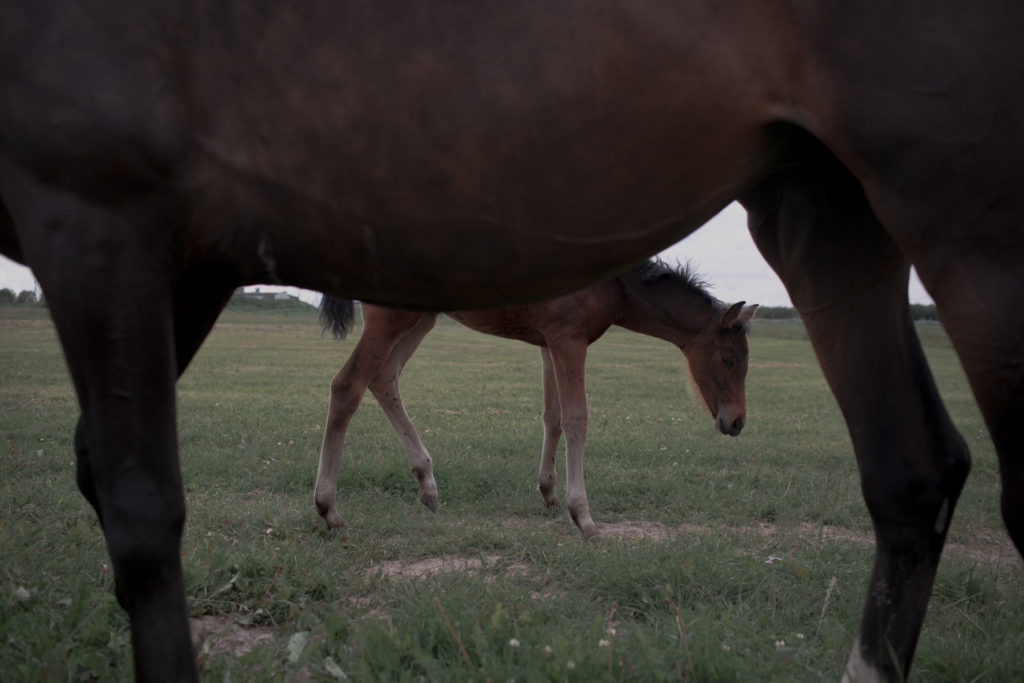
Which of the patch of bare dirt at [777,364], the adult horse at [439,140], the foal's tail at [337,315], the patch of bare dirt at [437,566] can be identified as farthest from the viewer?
the patch of bare dirt at [777,364]

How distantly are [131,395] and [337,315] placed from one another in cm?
426

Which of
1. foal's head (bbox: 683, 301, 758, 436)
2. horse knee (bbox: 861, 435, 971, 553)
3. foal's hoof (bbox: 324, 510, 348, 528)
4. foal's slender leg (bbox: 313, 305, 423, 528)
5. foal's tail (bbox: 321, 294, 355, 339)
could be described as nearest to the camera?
horse knee (bbox: 861, 435, 971, 553)

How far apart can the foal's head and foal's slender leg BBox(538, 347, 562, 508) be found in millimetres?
1144

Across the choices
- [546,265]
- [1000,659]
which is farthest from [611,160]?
[1000,659]

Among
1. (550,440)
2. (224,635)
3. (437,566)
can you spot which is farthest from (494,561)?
(550,440)

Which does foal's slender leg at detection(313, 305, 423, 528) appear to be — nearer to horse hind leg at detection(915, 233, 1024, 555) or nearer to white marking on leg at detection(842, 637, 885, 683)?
white marking on leg at detection(842, 637, 885, 683)

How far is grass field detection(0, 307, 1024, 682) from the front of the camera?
83.5 inches

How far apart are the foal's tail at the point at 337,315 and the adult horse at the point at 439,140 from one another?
4.06 meters

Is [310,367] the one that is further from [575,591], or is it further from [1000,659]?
[1000,659]

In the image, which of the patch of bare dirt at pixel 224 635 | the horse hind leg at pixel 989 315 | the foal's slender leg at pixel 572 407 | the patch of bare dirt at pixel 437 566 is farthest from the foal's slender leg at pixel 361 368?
the horse hind leg at pixel 989 315

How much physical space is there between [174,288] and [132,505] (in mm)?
422

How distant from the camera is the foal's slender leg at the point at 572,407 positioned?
15.5 ft

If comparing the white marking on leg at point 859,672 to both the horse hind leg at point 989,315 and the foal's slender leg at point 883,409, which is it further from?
the horse hind leg at point 989,315

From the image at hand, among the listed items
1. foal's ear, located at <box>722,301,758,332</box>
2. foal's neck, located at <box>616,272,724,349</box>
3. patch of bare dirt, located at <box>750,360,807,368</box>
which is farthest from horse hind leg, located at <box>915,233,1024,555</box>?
patch of bare dirt, located at <box>750,360,807,368</box>
